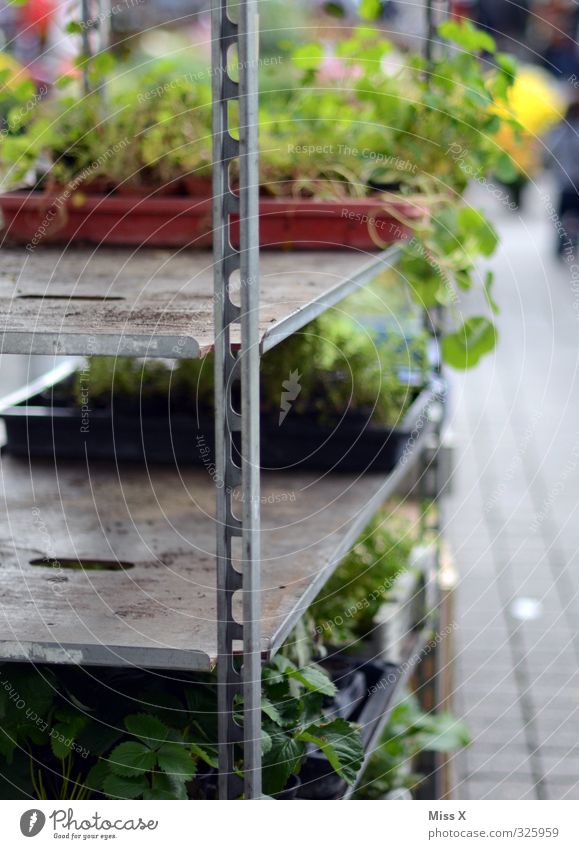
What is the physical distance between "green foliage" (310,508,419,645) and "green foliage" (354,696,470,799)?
22cm

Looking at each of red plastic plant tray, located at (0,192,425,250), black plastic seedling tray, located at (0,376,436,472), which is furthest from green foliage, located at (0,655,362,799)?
red plastic plant tray, located at (0,192,425,250)

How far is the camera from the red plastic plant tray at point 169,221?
5.33 ft

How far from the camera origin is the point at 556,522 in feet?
12.5

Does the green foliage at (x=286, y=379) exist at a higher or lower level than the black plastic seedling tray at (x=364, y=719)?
higher

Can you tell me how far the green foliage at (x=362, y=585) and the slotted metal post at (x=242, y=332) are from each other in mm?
604

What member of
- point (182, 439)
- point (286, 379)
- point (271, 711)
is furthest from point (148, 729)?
point (286, 379)

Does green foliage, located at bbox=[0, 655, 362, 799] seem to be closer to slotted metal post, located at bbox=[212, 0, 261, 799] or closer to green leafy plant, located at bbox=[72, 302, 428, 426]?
slotted metal post, located at bbox=[212, 0, 261, 799]

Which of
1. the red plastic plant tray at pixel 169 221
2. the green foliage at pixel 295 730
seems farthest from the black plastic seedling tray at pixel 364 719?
the red plastic plant tray at pixel 169 221

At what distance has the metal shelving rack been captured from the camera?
0.99 m

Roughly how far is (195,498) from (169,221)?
38 centimetres

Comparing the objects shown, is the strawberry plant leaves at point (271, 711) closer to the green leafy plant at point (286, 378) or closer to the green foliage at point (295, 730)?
the green foliage at point (295, 730)

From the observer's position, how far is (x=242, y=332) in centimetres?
99
